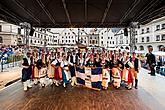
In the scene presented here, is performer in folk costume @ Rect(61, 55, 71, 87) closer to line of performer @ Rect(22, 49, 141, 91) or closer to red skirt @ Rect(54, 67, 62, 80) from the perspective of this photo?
line of performer @ Rect(22, 49, 141, 91)

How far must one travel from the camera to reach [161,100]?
6254 millimetres

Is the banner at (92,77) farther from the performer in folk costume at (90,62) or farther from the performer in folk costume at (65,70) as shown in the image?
the performer in folk costume at (65,70)

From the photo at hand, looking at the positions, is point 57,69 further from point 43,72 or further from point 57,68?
point 43,72

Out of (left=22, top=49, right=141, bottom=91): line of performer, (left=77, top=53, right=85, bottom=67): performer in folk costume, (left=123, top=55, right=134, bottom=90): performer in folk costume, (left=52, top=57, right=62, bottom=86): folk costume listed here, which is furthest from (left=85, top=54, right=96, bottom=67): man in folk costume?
(left=123, top=55, right=134, bottom=90): performer in folk costume

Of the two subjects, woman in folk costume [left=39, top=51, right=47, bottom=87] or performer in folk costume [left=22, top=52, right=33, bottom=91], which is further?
woman in folk costume [left=39, top=51, right=47, bottom=87]

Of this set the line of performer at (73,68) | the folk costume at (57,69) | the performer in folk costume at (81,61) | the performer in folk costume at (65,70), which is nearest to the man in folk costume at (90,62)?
the line of performer at (73,68)

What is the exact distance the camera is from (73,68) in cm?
881

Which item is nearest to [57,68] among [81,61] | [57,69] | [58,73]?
[57,69]

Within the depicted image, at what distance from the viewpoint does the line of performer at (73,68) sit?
26.6 feet

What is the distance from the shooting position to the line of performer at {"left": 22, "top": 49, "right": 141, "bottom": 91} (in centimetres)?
812

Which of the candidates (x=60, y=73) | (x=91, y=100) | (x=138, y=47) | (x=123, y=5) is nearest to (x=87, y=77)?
(x=60, y=73)

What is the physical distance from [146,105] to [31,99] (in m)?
3.81

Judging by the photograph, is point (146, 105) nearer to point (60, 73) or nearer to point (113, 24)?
point (60, 73)

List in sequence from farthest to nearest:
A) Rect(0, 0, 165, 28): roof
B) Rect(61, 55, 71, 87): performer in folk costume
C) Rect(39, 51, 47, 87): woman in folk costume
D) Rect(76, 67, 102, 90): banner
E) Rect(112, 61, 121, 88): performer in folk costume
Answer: Rect(39, 51, 47, 87): woman in folk costume, Rect(61, 55, 71, 87): performer in folk costume, Rect(112, 61, 121, 88): performer in folk costume, Rect(0, 0, 165, 28): roof, Rect(76, 67, 102, 90): banner
